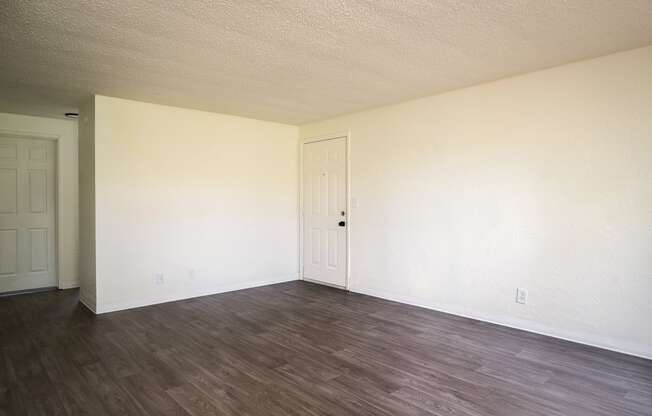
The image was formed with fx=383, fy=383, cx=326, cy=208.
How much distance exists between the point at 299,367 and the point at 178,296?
2.51 meters

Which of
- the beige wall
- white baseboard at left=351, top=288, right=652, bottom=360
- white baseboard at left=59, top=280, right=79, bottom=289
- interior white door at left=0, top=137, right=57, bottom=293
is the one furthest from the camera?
white baseboard at left=59, top=280, right=79, bottom=289

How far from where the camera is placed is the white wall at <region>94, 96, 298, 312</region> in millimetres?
4242

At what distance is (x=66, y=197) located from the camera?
5.31 meters

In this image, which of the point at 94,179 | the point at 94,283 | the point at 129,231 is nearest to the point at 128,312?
the point at 94,283

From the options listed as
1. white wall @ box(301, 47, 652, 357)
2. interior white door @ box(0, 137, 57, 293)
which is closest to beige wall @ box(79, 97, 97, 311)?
interior white door @ box(0, 137, 57, 293)

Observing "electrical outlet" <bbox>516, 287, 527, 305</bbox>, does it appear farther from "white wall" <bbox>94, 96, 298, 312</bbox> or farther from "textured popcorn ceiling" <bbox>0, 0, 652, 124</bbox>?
"white wall" <bbox>94, 96, 298, 312</bbox>

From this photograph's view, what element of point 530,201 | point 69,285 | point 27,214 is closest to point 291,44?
point 530,201

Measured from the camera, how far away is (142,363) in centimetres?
293

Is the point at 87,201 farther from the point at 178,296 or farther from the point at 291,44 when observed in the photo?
the point at 291,44

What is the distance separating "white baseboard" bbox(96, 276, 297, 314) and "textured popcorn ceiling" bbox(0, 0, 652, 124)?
230 cm

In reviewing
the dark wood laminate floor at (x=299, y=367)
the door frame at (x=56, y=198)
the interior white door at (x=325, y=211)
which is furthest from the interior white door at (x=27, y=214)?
the interior white door at (x=325, y=211)

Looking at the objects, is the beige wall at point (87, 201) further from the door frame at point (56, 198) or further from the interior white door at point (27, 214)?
the interior white door at point (27, 214)

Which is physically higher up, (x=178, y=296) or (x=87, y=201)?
(x=87, y=201)

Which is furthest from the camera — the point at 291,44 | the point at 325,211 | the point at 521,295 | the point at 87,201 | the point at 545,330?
the point at 325,211
